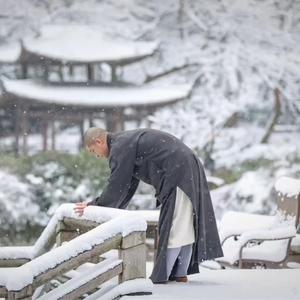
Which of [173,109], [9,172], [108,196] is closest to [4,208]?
[9,172]

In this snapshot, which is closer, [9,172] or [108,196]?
[108,196]

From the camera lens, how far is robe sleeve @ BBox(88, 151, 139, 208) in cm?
348

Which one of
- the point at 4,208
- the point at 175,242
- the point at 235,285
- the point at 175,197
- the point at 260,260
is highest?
the point at 175,197

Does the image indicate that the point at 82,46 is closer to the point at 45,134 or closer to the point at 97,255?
the point at 45,134

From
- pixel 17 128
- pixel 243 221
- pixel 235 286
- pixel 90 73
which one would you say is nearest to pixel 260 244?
pixel 243 221

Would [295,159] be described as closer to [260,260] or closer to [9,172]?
[9,172]

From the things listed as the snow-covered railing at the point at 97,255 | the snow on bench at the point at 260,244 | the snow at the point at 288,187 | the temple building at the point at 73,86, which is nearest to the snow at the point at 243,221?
the snow on bench at the point at 260,244

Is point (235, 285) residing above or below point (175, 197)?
below

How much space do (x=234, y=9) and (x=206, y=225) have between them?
1133 cm

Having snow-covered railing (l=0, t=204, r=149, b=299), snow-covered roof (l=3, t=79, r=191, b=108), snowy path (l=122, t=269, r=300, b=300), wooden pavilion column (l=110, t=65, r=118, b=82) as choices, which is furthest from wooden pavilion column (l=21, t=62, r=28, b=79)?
snow-covered railing (l=0, t=204, r=149, b=299)

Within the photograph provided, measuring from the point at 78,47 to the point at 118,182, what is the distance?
1088 cm

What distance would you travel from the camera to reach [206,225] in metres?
3.59

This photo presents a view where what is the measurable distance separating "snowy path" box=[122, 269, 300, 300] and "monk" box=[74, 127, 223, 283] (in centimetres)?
16

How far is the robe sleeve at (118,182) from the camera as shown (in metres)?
3.48
